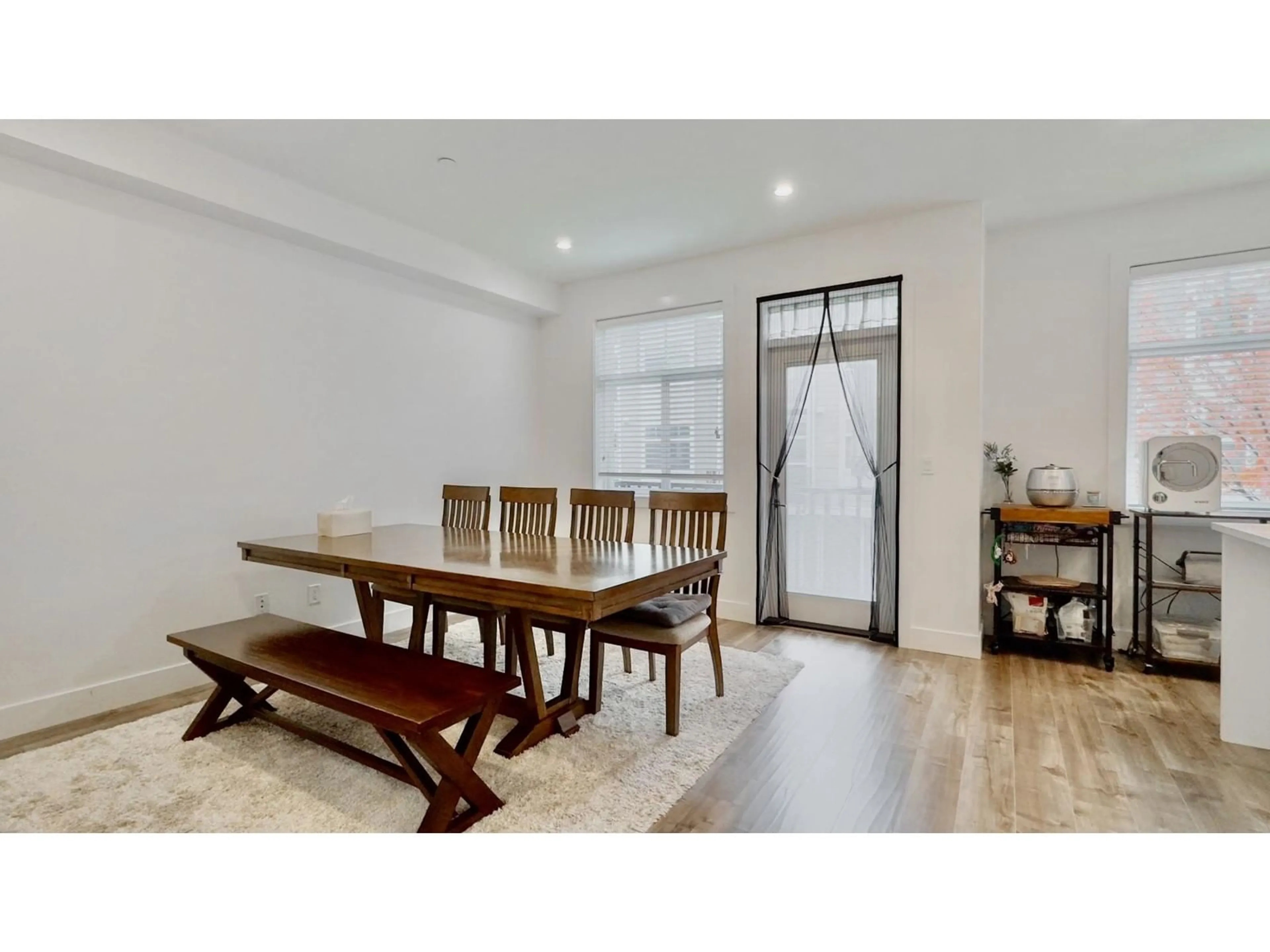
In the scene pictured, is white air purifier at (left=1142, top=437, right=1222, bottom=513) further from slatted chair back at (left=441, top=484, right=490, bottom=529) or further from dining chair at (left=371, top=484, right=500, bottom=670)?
slatted chair back at (left=441, top=484, right=490, bottom=529)

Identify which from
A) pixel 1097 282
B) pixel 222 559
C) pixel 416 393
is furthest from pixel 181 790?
pixel 1097 282

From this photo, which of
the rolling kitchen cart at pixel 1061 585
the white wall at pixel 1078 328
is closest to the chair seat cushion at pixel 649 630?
the rolling kitchen cart at pixel 1061 585

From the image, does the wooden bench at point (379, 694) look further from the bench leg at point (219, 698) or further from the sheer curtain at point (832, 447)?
the sheer curtain at point (832, 447)

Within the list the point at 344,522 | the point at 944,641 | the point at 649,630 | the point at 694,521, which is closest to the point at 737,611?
the point at 944,641

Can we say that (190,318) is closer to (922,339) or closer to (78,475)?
(78,475)

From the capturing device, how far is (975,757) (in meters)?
2.24

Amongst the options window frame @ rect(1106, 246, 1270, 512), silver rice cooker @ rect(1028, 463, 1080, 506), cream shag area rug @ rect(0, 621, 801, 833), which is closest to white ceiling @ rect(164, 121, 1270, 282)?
window frame @ rect(1106, 246, 1270, 512)

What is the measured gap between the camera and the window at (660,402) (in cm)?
443

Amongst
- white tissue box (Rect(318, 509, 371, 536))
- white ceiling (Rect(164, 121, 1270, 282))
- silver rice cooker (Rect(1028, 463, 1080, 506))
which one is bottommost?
white tissue box (Rect(318, 509, 371, 536))

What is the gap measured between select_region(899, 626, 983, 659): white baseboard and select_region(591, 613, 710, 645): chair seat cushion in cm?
173

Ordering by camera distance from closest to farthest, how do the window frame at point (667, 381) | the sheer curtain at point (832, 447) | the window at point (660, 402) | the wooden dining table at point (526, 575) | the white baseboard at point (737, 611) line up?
the wooden dining table at point (526, 575) < the sheer curtain at point (832, 447) < the white baseboard at point (737, 611) < the window frame at point (667, 381) < the window at point (660, 402)

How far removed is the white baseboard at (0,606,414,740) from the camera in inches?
95.3

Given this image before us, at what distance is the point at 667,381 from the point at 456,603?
247 cm

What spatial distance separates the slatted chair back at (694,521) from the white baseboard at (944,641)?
1.43 m
